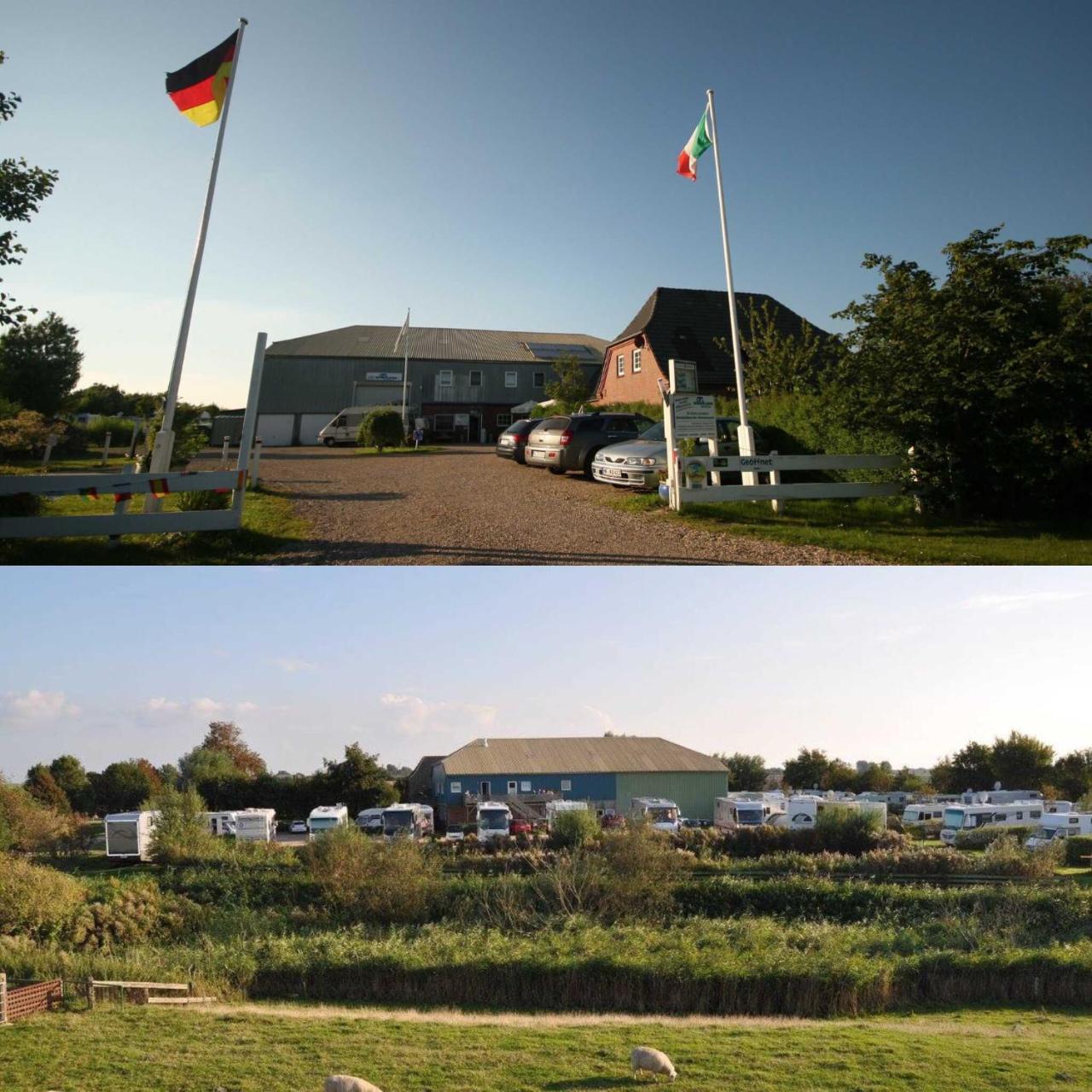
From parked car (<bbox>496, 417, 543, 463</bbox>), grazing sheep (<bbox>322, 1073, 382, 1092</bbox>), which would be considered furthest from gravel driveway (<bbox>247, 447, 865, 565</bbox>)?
grazing sheep (<bbox>322, 1073, 382, 1092</bbox>)

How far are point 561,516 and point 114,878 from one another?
65.0 ft

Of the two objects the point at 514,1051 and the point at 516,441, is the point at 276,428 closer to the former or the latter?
the point at 516,441

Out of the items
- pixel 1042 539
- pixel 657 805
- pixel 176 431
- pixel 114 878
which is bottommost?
pixel 114 878

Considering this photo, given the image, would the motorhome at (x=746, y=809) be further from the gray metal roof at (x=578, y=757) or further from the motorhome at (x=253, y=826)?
the motorhome at (x=253, y=826)

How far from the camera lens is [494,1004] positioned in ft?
67.2

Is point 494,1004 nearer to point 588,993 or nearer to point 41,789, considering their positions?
point 588,993

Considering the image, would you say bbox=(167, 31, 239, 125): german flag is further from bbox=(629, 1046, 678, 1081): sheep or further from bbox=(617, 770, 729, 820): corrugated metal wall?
bbox=(617, 770, 729, 820): corrugated metal wall

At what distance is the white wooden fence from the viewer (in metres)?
11.7

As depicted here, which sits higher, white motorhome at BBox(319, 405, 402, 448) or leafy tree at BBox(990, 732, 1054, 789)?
white motorhome at BBox(319, 405, 402, 448)

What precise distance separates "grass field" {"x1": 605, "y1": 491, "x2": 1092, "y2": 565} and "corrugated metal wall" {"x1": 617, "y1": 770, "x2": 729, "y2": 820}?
32.0m

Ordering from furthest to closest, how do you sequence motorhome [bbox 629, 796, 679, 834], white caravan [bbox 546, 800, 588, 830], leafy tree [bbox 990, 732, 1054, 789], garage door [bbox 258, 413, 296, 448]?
leafy tree [bbox 990, 732, 1054, 789]
garage door [bbox 258, 413, 296, 448]
motorhome [bbox 629, 796, 679, 834]
white caravan [bbox 546, 800, 588, 830]

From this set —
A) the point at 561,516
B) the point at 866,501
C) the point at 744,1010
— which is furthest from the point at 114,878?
the point at 866,501

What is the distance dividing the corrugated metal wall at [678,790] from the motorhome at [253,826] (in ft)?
57.1

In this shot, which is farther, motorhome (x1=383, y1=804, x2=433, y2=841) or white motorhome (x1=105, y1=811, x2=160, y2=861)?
motorhome (x1=383, y1=804, x2=433, y2=841)
